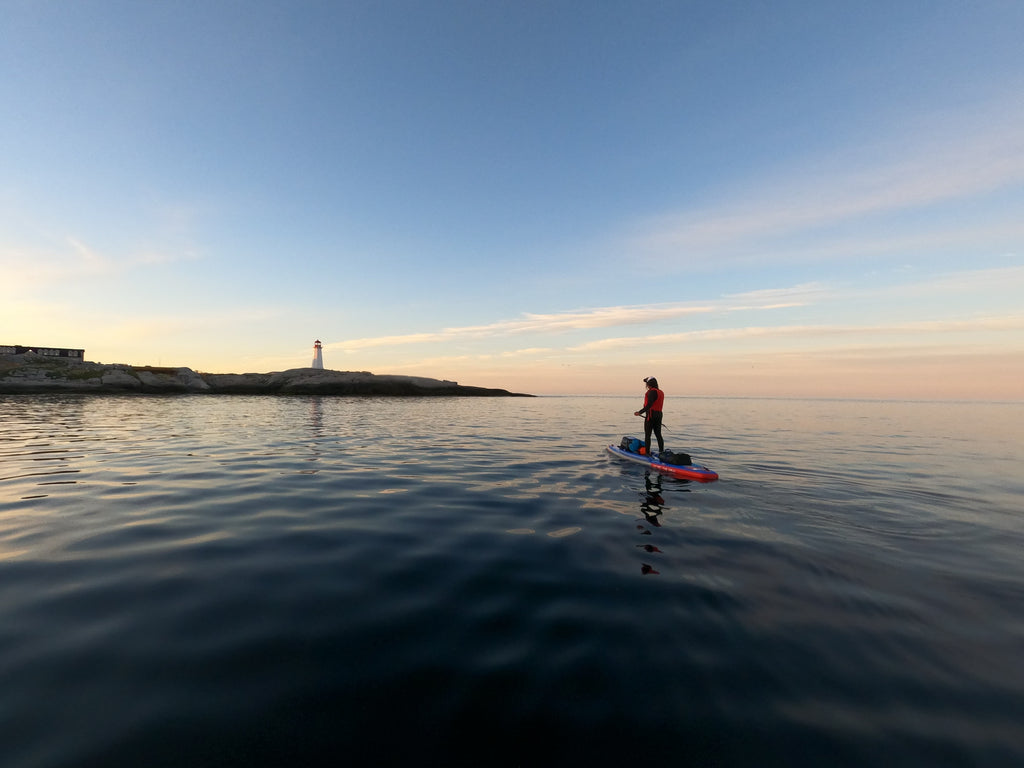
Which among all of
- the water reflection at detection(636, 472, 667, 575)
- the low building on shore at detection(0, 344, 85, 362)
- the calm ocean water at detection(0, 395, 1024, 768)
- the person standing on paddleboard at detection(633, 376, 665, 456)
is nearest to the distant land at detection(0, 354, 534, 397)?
the low building on shore at detection(0, 344, 85, 362)

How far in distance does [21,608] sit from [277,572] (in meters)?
2.37

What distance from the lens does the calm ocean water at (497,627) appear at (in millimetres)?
2861

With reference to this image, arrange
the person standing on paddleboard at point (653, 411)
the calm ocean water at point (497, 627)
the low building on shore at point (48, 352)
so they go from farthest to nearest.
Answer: the low building on shore at point (48, 352) < the person standing on paddleboard at point (653, 411) < the calm ocean water at point (497, 627)

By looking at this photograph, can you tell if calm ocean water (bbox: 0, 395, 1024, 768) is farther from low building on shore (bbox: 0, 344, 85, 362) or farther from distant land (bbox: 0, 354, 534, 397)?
low building on shore (bbox: 0, 344, 85, 362)

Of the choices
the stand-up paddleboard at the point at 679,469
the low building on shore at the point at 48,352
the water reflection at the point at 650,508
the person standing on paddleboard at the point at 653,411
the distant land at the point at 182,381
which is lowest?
the water reflection at the point at 650,508

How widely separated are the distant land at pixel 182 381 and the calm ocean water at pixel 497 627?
6572 cm

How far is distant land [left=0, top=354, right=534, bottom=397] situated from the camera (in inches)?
2162

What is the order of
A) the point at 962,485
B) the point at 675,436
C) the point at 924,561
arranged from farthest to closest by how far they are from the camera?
1. the point at 675,436
2. the point at 962,485
3. the point at 924,561

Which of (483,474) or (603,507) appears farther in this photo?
(483,474)

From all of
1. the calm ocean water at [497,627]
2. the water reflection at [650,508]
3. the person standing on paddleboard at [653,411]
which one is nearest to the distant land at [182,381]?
the calm ocean water at [497,627]

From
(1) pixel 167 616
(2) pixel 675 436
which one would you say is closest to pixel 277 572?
(1) pixel 167 616

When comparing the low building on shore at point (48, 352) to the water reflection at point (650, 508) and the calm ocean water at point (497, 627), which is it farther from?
the water reflection at point (650, 508)

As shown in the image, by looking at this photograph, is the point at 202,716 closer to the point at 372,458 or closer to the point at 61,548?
the point at 61,548

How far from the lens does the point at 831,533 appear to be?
7.48 metres
